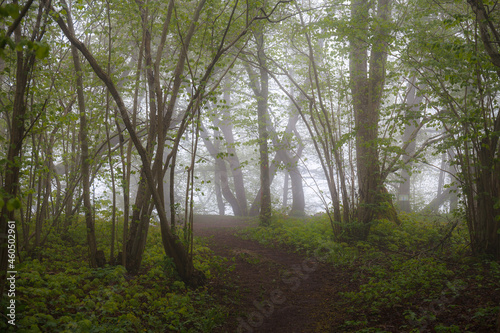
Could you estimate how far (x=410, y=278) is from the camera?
467 centimetres

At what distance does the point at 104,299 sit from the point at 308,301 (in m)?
2.94

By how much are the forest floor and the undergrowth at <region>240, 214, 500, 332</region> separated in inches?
0.6

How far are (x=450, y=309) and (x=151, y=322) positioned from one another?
3.45 meters

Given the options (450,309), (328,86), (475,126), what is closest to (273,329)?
(450,309)

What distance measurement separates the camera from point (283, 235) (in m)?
8.66

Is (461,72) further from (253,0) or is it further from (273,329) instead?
(273,329)

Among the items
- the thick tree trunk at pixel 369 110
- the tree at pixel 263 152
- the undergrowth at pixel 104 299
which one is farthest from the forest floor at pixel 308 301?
the tree at pixel 263 152

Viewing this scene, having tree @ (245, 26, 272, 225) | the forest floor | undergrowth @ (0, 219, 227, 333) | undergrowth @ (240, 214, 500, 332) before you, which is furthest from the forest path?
tree @ (245, 26, 272, 225)

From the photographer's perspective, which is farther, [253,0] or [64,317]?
[253,0]

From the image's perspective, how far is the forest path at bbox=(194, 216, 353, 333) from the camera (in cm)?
428

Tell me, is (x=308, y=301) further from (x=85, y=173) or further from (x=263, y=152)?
(x=263, y=152)

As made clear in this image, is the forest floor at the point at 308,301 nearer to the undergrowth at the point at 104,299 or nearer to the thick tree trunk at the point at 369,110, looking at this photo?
the undergrowth at the point at 104,299

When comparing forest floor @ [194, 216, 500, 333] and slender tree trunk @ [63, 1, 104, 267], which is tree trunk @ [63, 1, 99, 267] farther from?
forest floor @ [194, 216, 500, 333]

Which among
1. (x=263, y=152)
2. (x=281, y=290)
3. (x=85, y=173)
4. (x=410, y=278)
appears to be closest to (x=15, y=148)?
(x=85, y=173)
